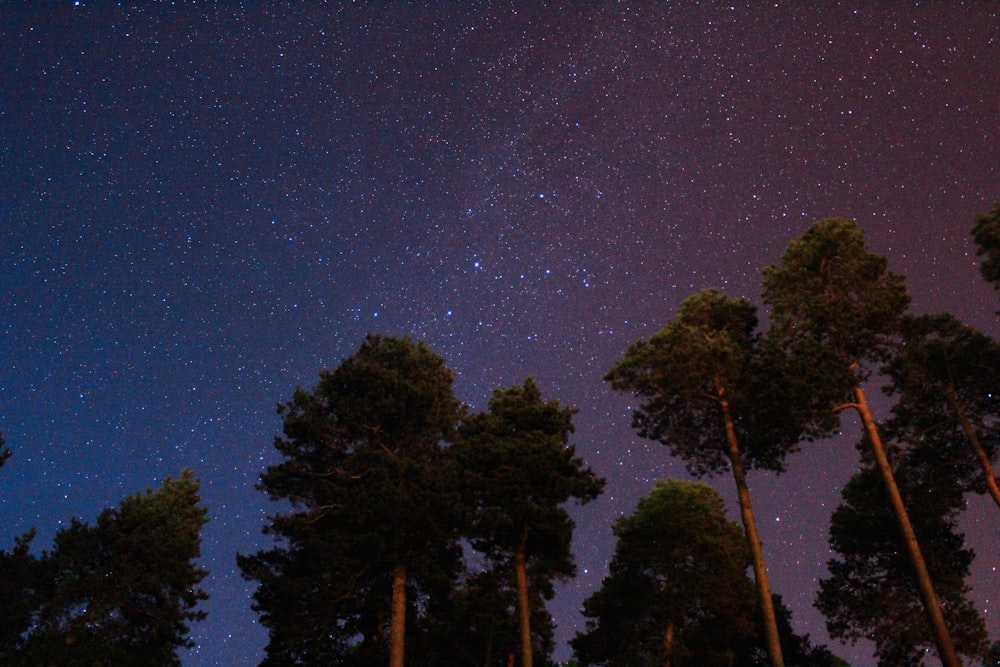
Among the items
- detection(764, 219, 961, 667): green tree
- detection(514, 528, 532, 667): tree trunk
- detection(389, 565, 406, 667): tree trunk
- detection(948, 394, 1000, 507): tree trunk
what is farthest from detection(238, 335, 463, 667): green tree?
detection(948, 394, 1000, 507): tree trunk

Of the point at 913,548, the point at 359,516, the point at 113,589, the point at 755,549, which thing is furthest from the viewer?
the point at 113,589

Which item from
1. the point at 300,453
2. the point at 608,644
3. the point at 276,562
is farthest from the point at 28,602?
the point at 608,644

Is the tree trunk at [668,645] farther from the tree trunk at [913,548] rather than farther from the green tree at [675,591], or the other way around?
the tree trunk at [913,548]

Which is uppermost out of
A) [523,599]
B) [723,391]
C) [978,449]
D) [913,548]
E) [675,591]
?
[723,391]

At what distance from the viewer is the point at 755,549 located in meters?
23.1

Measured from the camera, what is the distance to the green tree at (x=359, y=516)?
25.8 metres

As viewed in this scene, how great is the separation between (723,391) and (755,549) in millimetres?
5864

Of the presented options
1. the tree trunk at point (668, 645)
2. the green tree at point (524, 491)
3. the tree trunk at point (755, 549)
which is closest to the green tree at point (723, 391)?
the tree trunk at point (755, 549)

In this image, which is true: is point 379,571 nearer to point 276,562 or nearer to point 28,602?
point 276,562

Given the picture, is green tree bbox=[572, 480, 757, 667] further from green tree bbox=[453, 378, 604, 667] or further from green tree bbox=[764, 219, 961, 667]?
green tree bbox=[764, 219, 961, 667]

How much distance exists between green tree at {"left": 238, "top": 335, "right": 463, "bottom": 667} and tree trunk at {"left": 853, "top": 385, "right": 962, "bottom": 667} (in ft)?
48.7

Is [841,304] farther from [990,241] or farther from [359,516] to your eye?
[359,516]

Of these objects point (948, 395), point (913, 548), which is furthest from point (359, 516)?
point (948, 395)

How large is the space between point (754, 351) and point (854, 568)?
13.3m
